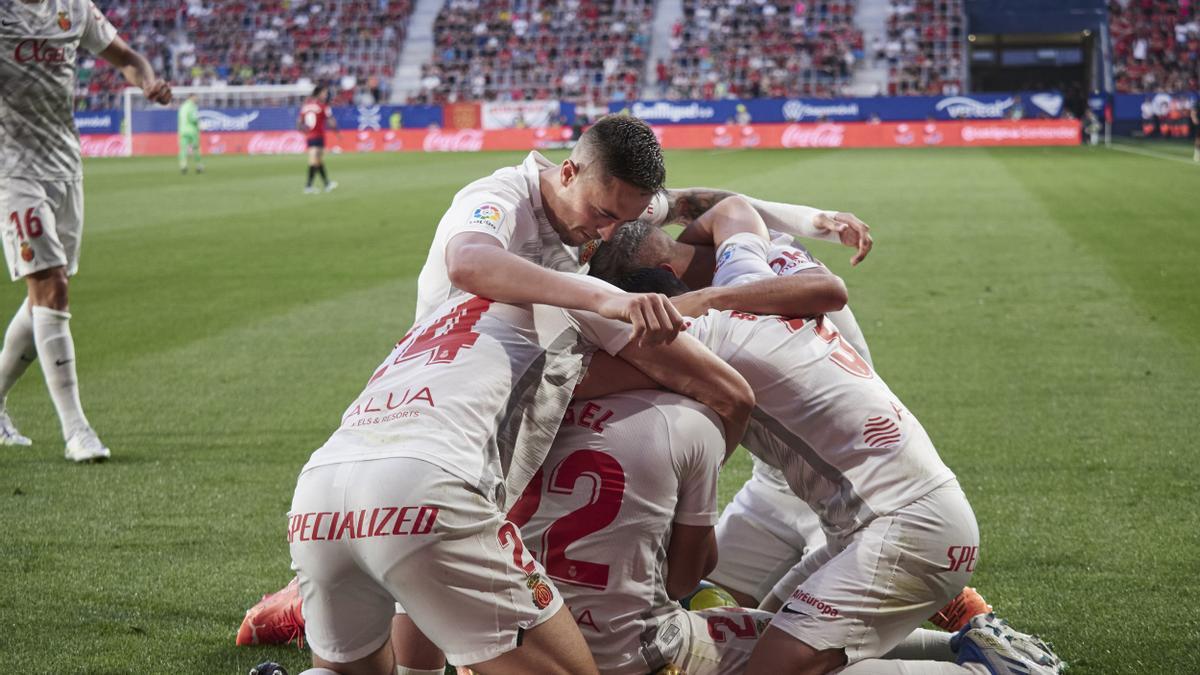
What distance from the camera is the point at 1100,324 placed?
10336 millimetres

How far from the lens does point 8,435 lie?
6.92 m

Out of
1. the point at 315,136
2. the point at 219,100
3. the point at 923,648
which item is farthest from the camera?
the point at 219,100

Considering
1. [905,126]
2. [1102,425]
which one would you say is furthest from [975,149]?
[1102,425]

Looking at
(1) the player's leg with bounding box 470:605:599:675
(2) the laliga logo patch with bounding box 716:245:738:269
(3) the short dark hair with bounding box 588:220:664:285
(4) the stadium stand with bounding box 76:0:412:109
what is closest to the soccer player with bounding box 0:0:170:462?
(3) the short dark hair with bounding box 588:220:664:285

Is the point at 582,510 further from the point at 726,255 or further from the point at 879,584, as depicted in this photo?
the point at 726,255

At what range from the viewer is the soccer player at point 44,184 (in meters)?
6.50

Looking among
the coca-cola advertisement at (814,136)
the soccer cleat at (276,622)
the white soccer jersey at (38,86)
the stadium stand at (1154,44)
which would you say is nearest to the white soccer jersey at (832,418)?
the soccer cleat at (276,622)

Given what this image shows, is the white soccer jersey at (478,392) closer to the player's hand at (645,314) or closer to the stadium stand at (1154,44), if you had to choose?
the player's hand at (645,314)

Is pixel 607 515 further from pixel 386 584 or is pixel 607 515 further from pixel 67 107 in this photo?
pixel 67 107

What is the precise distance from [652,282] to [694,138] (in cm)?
3549

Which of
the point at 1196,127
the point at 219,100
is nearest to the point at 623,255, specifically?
the point at 1196,127

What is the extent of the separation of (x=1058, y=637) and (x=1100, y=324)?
6802mm

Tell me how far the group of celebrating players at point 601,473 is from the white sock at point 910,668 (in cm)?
1

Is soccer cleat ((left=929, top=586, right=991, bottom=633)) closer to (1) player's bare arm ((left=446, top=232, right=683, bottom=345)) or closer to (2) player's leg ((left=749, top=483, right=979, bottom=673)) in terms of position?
(2) player's leg ((left=749, top=483, right=979, bottom=673))
